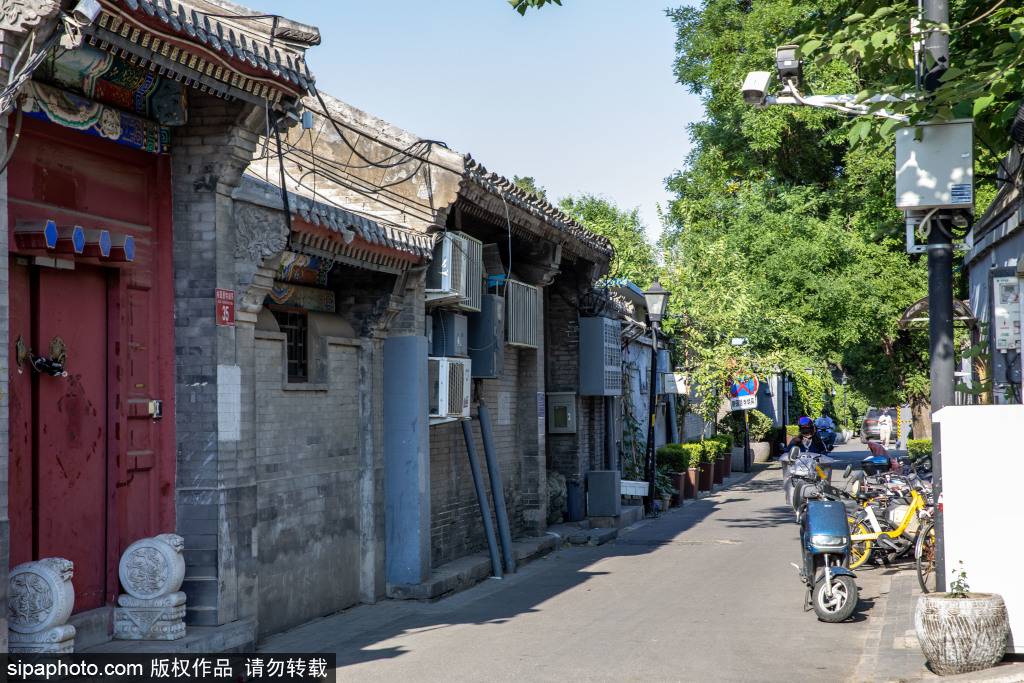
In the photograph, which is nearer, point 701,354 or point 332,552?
point 332,552

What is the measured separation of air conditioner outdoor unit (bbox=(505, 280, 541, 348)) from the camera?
596 inches

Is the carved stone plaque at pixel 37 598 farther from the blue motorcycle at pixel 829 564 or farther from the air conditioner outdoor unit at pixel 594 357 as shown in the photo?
the air conditioner outdoor unit at pixel 594 357

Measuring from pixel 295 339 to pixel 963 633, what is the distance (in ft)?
21.9

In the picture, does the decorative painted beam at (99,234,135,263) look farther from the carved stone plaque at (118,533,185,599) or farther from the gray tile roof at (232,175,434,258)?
the carved stone plaque at (118,533,185,599)

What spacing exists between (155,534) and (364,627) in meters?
2.53

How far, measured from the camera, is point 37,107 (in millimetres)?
6871

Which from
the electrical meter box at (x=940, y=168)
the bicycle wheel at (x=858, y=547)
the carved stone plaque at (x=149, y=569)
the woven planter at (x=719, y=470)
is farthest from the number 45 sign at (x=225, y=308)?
the woven planter at (x=719, y=470)

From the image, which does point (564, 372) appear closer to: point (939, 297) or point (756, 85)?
point (939, 297)

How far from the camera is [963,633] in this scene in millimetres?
7031

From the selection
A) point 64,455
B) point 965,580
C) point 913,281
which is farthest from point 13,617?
point 913,281

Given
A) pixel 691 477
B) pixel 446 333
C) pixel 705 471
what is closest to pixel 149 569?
pixel 446 333

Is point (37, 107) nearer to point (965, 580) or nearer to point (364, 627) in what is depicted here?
point (364, 627)

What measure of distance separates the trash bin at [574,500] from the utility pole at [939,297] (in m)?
10.4

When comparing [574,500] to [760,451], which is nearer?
[574,500]
